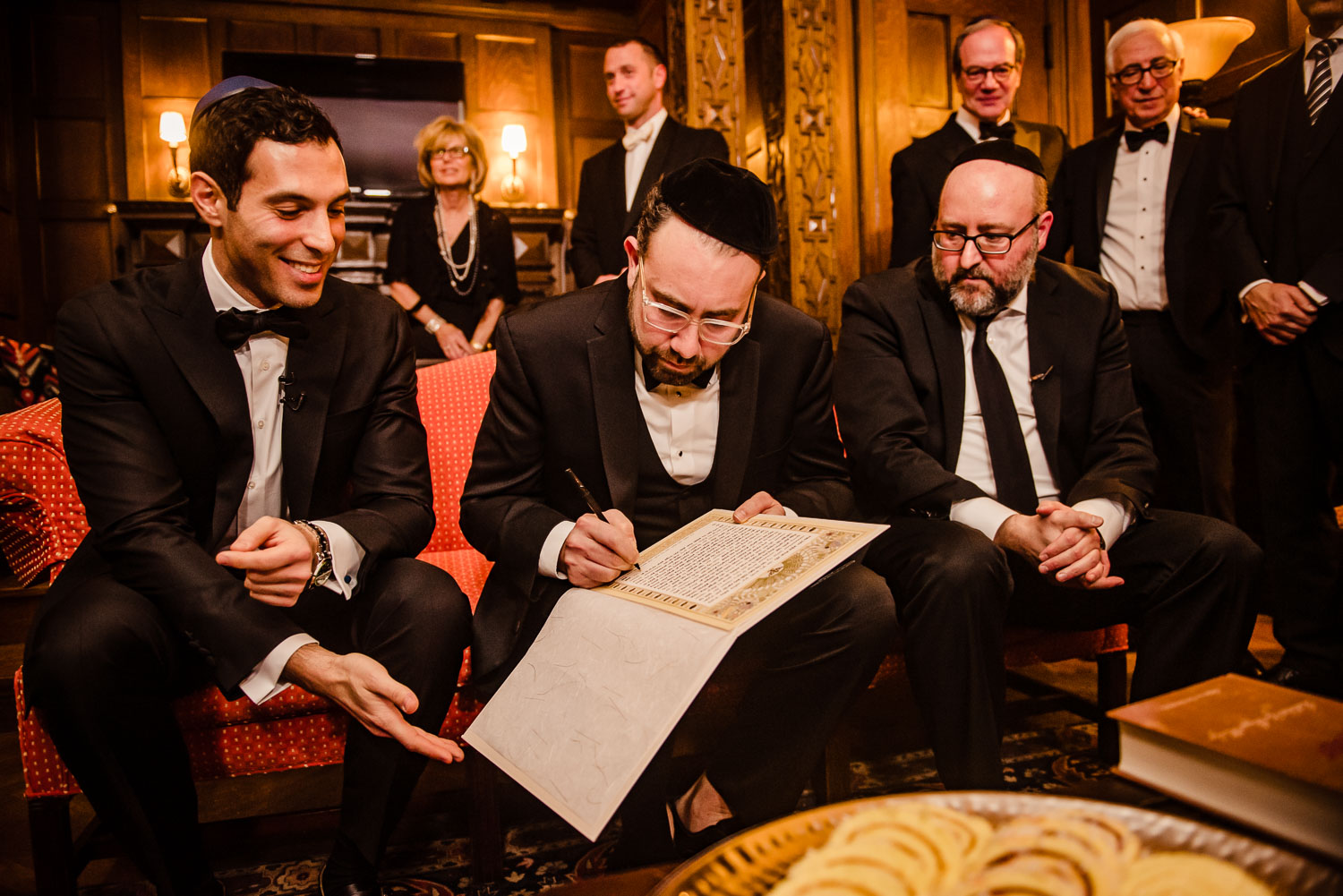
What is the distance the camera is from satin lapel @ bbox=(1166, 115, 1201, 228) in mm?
2770

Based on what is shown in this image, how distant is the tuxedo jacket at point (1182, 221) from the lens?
268 centimetres

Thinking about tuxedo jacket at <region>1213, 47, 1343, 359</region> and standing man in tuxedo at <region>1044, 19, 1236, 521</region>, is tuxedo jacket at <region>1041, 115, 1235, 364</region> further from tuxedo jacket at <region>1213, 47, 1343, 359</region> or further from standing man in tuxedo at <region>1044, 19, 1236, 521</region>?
tuxedo jacket at <region>1213, 47, 1343, 359</region>

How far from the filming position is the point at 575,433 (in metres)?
1.66

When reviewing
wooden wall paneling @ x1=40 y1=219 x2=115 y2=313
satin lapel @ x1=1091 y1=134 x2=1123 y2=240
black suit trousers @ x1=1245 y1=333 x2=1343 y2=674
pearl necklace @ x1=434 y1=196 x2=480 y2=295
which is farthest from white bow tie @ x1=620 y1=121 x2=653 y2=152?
wooden wall paneling @ x1=40 y1=219 x2=115 y2=313

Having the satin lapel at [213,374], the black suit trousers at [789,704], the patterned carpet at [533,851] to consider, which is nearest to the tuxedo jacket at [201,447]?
the satin lapel at [213,374]

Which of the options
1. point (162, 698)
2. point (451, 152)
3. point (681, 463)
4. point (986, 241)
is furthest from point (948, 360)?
point (451, 152)

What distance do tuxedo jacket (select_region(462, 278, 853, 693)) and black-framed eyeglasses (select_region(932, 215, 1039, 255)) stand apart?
17.8 inches

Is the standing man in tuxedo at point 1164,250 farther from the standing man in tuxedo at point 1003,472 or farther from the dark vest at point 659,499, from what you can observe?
the dark vest at point 659,499

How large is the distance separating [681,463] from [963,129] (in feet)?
6.61

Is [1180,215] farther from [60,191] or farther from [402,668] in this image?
[60,191]

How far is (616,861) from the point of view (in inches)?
59.0

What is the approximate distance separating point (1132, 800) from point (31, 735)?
1633mm

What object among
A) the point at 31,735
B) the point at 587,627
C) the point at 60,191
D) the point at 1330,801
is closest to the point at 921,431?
the point at 587,627

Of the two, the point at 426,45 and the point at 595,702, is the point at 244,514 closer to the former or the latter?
the point at 595,702
